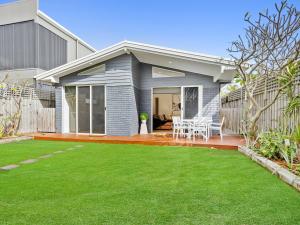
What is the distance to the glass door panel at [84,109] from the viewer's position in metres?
9.63

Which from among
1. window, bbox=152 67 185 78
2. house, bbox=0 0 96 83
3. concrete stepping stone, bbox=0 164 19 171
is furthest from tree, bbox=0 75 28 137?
window, bbox=152 67 185 78

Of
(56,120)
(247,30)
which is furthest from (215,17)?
(56,120)

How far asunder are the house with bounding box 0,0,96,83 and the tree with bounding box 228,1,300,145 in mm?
10826

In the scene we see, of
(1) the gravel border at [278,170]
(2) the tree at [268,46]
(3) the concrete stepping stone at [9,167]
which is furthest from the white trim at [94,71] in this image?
(1) the gravel border at [278,170]

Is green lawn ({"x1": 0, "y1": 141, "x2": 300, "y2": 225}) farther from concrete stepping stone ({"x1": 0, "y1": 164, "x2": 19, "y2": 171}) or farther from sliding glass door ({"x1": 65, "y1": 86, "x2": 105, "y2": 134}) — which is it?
sliding glass door ({"x1": 65, "y1": 86, "x2": 105, "y2": 134})

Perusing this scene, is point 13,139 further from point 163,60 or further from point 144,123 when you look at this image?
point 163,60

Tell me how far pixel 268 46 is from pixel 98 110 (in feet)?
21.8

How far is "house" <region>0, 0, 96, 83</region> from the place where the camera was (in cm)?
1248

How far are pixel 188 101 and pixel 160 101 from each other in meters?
7.41

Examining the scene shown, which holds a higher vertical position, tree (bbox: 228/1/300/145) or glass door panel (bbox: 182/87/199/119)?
tree (bbox: 228/1/300/145)

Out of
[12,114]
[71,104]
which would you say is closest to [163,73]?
[71,104]

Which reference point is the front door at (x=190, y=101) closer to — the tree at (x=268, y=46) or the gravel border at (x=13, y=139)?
the tree at (x=268, y=46)

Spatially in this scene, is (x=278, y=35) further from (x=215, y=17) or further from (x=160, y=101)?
(x=160, y=101)

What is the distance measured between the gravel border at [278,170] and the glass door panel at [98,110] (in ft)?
19.7
